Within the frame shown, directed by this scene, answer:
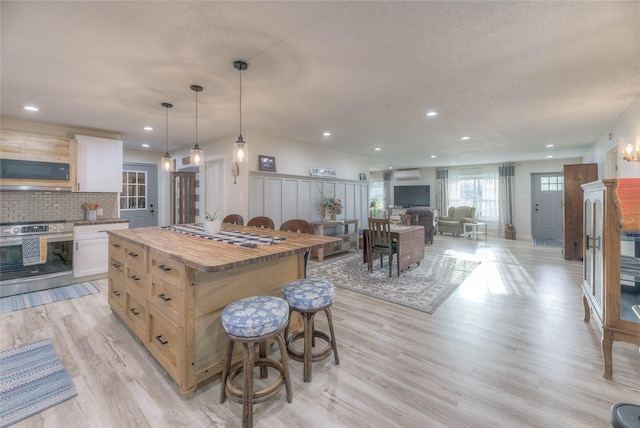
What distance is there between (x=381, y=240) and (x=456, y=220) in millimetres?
5781

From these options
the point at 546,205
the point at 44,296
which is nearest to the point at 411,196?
the point at 546,205

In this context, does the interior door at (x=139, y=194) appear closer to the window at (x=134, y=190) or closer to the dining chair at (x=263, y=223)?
the window at (x=134, y=190)

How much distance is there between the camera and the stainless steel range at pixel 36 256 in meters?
3.35

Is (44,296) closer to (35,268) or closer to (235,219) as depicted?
(35,268)

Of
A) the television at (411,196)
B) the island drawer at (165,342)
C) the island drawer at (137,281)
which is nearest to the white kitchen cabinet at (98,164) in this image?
the island drawer at (137,281)

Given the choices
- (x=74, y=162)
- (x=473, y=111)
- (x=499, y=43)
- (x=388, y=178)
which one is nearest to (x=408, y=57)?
(x=499, y=43)

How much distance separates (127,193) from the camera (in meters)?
6.32

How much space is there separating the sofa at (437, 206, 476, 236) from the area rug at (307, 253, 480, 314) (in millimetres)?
3664

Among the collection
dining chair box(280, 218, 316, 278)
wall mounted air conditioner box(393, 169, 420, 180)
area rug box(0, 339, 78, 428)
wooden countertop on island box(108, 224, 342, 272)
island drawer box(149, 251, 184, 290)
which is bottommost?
area rug box(0, 339, 78, 428)

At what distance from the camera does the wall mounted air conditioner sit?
409 inches

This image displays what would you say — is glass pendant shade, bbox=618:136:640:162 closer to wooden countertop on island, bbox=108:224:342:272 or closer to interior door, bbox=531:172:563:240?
wooden countertop on island, bbox=108:224:342:272

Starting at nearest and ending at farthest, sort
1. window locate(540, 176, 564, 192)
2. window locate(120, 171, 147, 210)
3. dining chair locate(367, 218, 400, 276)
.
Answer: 1. dining chair locate(367, 218, 400, 276)
2. window locate(120, 171, 147, 210)
3. window locate(540, 176, 564, 192)

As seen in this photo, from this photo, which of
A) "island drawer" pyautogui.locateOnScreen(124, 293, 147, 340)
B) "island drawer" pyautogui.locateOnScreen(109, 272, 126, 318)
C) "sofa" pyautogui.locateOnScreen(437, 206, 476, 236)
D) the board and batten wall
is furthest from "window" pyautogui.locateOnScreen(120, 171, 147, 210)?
"sofa" pyautogui.locateOnScreen(437, 206, 476, 236)

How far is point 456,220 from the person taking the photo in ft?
29.3
